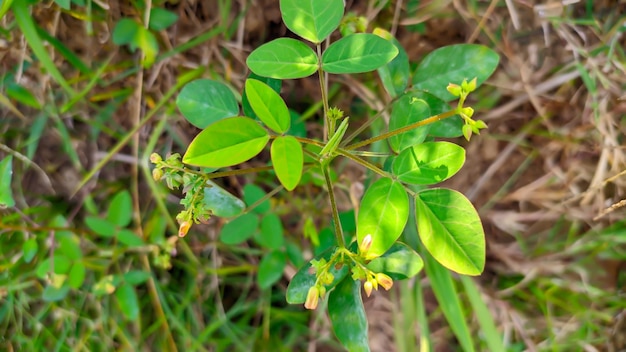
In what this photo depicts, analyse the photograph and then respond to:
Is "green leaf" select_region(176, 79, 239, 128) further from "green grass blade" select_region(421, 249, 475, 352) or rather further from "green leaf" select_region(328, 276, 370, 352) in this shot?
"green grass blade" select_region(421, 249, 475, 352)

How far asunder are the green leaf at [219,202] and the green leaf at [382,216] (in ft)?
1.26

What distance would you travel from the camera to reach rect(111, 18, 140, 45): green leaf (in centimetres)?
141

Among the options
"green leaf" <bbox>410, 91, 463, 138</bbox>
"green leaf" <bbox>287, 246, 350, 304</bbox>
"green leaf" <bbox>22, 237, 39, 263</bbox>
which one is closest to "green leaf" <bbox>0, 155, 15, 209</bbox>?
"green leaf" <bbox>22, 237, 39, 263</bbox>

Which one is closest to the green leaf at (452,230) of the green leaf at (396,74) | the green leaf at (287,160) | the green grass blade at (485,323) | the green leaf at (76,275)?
the green leaf at (287,160)

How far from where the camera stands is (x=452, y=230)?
792 mm

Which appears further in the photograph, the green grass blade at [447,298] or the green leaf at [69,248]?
the green leaf at [69,248]

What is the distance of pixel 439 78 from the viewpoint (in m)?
1.01

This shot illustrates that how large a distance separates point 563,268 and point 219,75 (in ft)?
4.29

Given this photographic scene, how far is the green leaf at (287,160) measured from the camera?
74 centimetres

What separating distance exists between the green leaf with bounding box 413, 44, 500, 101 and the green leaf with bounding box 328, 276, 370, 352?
0.43m

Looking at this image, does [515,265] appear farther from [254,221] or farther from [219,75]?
[219,75]

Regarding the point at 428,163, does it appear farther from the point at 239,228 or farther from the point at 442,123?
the point at 239,228

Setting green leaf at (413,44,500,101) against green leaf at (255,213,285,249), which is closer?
green leaf at (413,44,500,101)

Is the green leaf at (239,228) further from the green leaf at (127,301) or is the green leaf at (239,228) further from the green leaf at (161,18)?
the green leaf at (161,18)
